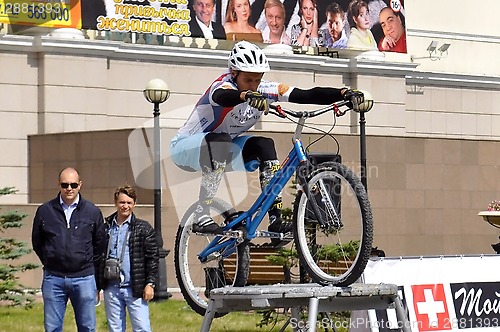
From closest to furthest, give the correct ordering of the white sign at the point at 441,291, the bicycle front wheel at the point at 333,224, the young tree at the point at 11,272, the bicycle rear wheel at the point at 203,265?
the bicycle front wheel at the point at 333,224 → the bicycle rear wheel at the point at 203,265 → the white sign at the point at 441,291 → the young tree at the point at 11,272

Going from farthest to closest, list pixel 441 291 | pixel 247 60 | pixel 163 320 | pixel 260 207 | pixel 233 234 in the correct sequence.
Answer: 1. pixel 163 320
2. pixel 441 291
3. pixel 233 234
4. pixel 260 207
5. pixel 247 60

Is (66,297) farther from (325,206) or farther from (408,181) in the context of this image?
(408,181)

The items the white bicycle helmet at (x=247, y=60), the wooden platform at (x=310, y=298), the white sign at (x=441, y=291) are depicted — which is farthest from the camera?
the white sign at (x=441, y=291)

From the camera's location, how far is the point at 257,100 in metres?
9.62

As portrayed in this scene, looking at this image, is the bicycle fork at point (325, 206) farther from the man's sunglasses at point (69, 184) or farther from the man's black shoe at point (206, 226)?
the man's sunglasses at point (69, 184)

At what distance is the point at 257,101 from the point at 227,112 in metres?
0.93

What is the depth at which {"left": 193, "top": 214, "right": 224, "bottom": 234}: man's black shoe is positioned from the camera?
11.0 meters

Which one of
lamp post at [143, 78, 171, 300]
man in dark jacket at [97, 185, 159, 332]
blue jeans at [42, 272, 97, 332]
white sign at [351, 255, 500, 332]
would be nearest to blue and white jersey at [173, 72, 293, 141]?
man in dark jacket at [97, 185, 159, 332]

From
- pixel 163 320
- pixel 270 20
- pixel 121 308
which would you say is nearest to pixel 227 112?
pixel 121 308

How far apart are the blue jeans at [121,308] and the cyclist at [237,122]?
4.81ft

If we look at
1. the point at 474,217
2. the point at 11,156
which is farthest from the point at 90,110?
the point at 474,217

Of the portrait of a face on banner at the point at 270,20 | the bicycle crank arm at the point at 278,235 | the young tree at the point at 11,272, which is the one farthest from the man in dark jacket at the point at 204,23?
the bicycle crank arm at the point at 278,235

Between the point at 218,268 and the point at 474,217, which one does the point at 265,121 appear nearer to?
the point at 474,217

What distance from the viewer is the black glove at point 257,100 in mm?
9617
